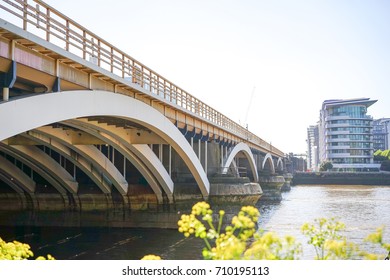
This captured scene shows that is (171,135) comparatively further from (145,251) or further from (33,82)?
(33,82)

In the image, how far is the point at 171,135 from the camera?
751 inches

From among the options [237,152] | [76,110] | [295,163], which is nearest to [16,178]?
[76,110]

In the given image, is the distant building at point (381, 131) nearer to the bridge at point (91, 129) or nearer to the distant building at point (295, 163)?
the bridge at point (91, 129)

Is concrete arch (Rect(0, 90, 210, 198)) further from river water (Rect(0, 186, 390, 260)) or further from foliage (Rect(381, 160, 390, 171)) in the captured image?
foliage (Rect(381, 160, 390, 171))

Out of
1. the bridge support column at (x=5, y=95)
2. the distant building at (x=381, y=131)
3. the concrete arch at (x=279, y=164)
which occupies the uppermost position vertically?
the bridge support column at (x=5, y=95)

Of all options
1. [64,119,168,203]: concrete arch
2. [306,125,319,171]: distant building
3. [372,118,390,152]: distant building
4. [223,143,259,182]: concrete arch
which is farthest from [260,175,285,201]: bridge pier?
[372,118,390,152]: distant building

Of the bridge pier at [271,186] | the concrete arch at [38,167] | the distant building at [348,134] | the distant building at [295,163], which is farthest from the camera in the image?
the distant building at [295,163]

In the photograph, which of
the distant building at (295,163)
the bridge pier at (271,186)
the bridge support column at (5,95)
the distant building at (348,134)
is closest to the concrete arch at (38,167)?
the bridge support column at (5,95)

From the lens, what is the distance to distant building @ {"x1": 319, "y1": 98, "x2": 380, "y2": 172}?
15789 mm

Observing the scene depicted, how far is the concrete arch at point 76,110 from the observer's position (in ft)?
29.4

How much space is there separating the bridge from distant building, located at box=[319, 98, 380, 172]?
5.96 meters

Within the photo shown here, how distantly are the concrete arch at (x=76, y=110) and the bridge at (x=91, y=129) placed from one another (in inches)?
0.8

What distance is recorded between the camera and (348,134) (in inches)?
698
